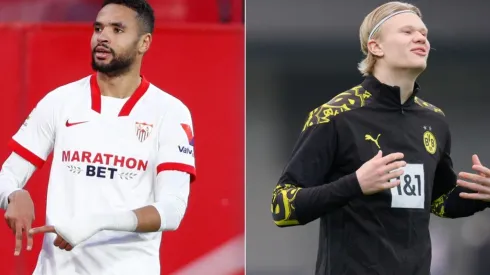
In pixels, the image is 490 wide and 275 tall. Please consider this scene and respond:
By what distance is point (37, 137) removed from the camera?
2.66 m

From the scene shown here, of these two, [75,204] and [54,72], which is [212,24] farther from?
[75,204]

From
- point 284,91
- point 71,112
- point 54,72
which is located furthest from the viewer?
point 284,91

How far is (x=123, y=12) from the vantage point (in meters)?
2.81

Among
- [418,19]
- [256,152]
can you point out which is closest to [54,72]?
[256,152]

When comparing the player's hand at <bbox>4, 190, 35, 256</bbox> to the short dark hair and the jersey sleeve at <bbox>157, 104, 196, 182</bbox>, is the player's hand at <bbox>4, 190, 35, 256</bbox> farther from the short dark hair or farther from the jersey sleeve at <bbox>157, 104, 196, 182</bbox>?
the short dark hair

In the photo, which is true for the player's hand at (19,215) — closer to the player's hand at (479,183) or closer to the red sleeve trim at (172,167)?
the red sleeve trim at (172,167)

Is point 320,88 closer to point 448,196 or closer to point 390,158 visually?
point 448,196

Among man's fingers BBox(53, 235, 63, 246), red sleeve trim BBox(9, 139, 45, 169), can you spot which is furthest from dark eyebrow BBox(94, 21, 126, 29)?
man's fingers BBox(53, 235, 63, 246)

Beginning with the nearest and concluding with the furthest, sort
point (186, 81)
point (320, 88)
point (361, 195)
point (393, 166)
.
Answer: point (393, 166) → point (361, 195) → point (186, 81) → point (320, 88)

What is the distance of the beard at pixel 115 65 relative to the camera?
273cm

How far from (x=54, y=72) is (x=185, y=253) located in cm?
94

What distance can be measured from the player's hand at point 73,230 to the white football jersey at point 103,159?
0.48 ft

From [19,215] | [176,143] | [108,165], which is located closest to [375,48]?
[176,143]

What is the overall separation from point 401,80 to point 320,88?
135cm
